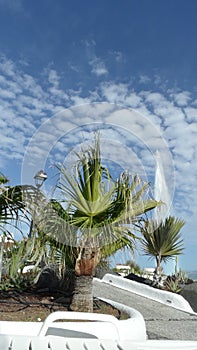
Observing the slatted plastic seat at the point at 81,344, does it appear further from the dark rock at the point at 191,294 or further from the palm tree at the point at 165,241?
the palm tree at the point at 165,241

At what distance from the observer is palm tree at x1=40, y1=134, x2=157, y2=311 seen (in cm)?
662

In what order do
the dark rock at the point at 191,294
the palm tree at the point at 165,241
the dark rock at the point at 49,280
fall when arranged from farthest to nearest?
1. the palm tree at the point at 165,241
2. the dark rock at the point at 191,294
3. the dark rock at the point at 49,280

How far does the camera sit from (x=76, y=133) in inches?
285

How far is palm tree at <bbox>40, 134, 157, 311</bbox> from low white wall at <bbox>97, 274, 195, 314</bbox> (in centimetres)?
378

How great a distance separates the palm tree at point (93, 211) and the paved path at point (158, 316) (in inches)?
55.6

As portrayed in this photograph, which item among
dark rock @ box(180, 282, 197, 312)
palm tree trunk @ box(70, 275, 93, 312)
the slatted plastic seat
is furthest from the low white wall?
the slatted plastic seat

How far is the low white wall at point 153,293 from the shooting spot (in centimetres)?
982

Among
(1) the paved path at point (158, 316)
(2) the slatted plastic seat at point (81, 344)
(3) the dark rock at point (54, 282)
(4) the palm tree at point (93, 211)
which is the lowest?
(2) the slatted plastic seat at point (81, 344)

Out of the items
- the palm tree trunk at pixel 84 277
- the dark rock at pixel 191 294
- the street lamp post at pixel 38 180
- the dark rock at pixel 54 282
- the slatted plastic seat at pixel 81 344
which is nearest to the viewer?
the slatted plastic seat at pixel 81 344

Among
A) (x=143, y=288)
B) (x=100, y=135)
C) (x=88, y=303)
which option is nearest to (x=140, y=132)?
(x=100, y=135)

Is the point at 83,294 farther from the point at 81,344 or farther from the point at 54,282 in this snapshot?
the point at 81,344

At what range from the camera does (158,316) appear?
27.1ft

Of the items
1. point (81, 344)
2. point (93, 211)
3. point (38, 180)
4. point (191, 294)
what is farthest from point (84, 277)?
point (191, 294)

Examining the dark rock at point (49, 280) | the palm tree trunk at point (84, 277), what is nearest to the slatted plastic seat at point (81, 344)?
the palm tree trunk at point (84, 277)
